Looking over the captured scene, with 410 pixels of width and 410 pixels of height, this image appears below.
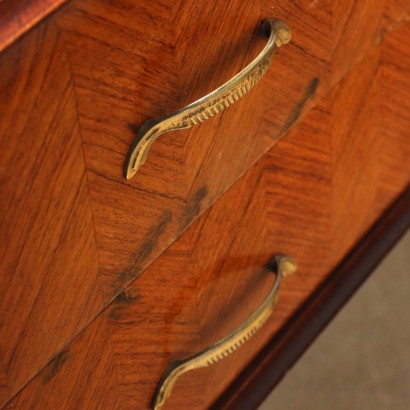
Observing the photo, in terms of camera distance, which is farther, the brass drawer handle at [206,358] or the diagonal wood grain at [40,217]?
the brass drawer handle at [206,358]

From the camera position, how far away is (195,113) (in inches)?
15.7

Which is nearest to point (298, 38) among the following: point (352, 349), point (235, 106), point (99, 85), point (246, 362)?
point (235, 106)

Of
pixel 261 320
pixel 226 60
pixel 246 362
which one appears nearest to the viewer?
pixel 226 60

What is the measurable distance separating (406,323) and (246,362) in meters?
0.41

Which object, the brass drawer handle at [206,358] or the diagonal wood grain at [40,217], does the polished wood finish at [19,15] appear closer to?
the diagonal wood grain at [40,217]

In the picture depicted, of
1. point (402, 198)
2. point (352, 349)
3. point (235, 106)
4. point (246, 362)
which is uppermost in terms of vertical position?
point (235, 106)

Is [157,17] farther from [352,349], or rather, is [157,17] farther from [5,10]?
[352,349]

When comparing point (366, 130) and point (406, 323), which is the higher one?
point (366, 130)

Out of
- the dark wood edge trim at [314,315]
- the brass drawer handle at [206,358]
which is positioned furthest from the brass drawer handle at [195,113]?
the dark wood edge trim at [314,315]

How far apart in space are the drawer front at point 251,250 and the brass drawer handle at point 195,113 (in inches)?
3.9

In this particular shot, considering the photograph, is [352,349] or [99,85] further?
[352,349]

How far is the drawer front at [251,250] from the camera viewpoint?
1.53 ft

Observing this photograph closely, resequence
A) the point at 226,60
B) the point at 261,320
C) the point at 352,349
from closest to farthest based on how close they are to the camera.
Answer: the point at 226,60
the point at 261,320
the point at 352,349

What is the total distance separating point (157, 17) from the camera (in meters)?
0.37
